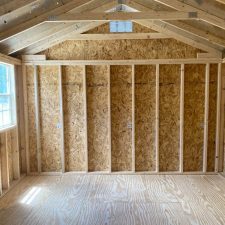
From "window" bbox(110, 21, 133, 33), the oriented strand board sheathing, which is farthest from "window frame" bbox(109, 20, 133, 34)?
the oriented strand board sheathing

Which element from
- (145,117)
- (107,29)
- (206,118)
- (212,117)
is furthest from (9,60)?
(212,117)

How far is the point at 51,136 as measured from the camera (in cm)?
535

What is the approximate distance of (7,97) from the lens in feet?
16.1

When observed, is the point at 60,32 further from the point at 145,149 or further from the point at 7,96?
the point at 145,149

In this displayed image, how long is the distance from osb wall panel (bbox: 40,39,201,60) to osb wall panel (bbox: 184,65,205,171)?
17.7 inches

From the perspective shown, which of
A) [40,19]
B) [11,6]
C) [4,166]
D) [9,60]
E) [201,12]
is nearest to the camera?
[11,6]

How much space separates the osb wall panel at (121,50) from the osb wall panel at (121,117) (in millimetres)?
357

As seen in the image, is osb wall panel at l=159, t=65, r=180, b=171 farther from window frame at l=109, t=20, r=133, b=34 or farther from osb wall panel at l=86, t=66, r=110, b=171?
osb wall panel at l=86, t=66, r=110, b=171

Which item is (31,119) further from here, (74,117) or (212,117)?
(212,117)

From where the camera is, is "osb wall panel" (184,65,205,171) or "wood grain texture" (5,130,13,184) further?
"osb wall panel" (184,65,205,171)

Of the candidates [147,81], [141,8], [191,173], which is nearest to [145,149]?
[191,173]

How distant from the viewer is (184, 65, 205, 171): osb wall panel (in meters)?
5.20

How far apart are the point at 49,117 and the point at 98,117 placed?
1.13m

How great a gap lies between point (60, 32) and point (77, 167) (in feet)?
9.98
